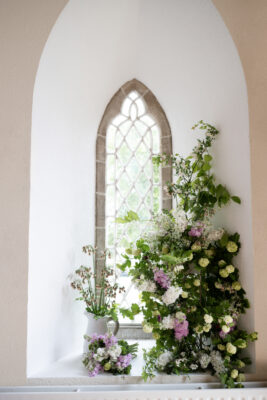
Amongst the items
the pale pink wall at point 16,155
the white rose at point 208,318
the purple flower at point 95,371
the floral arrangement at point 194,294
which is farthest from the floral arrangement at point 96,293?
the white rose at point 208,318

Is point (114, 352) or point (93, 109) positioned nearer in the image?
point (114, 352)

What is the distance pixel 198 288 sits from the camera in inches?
76.5

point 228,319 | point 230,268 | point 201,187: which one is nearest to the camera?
point 228,319

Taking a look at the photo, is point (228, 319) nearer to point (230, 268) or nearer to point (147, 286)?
point (230, 268)

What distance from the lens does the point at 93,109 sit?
255 cm

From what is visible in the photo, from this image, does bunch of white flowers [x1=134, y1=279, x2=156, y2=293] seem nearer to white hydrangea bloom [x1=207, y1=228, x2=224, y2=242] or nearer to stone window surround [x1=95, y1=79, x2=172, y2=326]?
white hydrangea bloom [x1=207, y1=228, x2=224, y2=242]

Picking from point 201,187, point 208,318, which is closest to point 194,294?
point 208,318

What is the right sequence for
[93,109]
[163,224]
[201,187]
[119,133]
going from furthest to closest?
1. [119,133]
2. [93,109]
3. [201,187]
4. [163,224]

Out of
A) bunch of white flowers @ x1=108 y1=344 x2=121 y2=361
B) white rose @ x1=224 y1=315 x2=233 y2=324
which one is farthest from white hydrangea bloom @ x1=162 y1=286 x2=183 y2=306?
bunch of white flowers @ x1=108 y1=344 x2=121 y2=361

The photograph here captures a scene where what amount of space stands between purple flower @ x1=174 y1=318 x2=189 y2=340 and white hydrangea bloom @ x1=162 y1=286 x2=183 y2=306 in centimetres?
12

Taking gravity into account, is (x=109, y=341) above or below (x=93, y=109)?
below

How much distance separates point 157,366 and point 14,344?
75cm

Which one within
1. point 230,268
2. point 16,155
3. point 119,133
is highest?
point 119,133

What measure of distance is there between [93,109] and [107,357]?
64.7 inches
